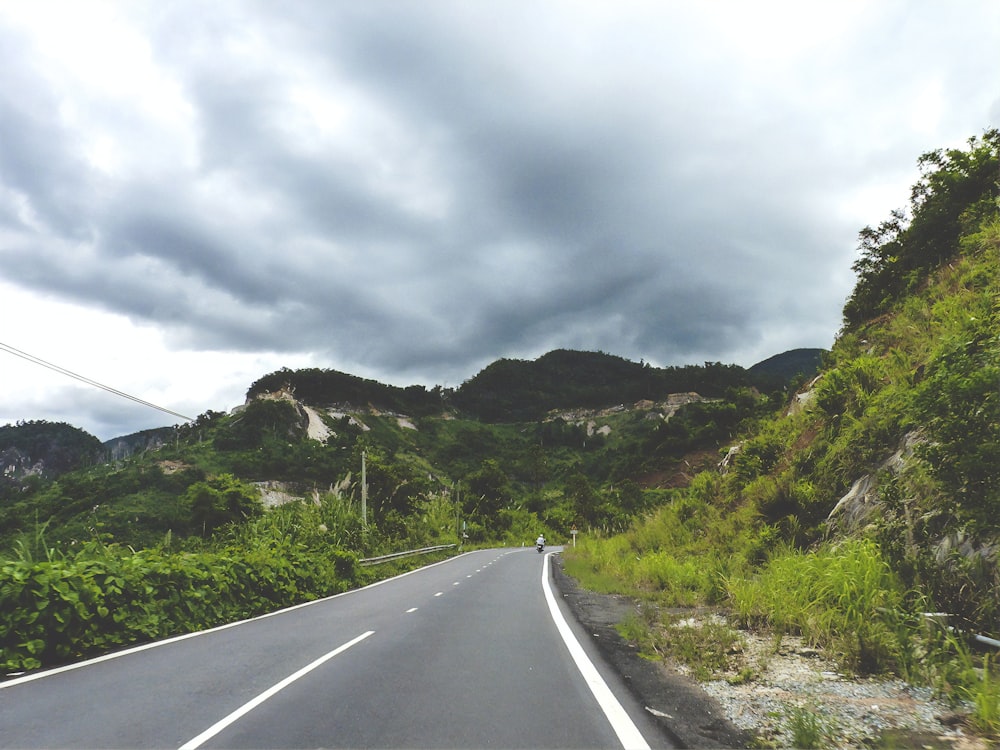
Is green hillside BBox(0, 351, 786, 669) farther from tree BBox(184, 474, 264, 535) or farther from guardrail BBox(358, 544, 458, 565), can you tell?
guardrail BBox(358, 544, 458, 565)

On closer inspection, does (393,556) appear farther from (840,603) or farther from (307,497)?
(840,603)

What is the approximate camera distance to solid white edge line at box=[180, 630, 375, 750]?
177 inches

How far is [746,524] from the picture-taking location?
1311cm

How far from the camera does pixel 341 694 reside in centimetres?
569

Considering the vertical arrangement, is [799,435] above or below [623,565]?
above

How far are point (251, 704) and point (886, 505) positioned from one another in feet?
27.7

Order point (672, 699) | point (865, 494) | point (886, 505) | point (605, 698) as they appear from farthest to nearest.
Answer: point (865, 494) < point (886, 505) < point (605, 698) < point (672, 699)

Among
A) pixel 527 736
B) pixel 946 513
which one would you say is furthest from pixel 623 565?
pixel 527 736

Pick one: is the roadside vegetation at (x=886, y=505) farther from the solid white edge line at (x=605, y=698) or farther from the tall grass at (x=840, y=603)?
the solid white edge line at (x=605, y=698)

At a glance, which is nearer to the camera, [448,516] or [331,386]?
[448,516]

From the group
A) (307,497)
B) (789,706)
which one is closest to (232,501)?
(307,497)

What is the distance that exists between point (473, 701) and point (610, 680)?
1.55 meters

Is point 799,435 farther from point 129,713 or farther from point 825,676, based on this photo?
point 129,713

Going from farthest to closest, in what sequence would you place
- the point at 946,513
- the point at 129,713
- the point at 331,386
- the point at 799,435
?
the point at 331,386 < the point at 799,435 < the point at 946,513 < the point at 129,713
